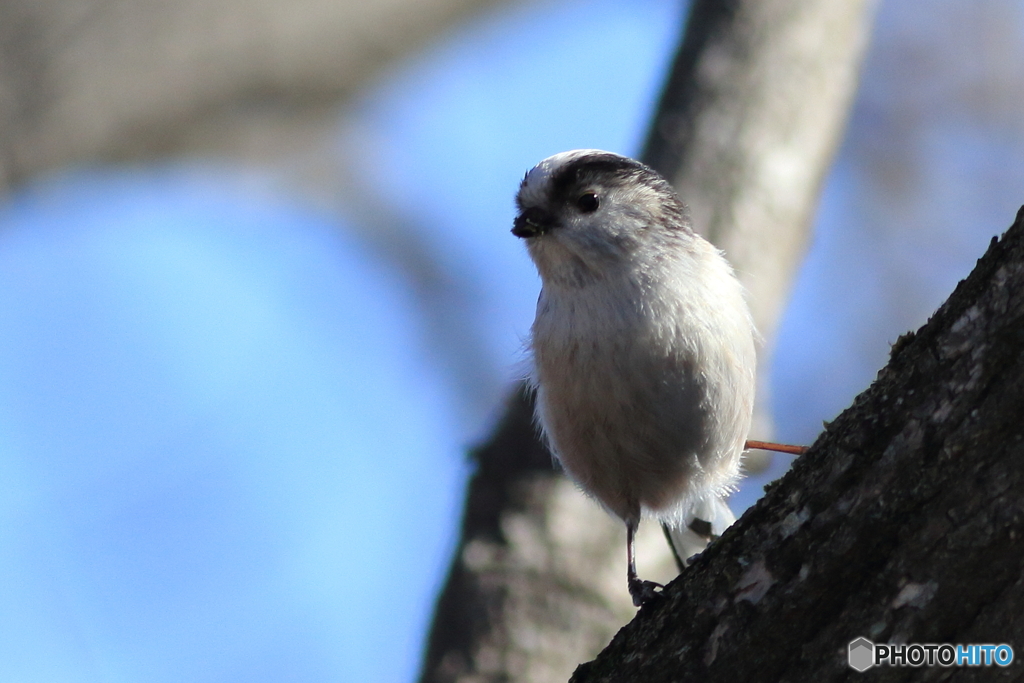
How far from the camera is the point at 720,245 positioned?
395cm

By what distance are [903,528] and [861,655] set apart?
24cm

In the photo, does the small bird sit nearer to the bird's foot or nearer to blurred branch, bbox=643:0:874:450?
the bird's foot

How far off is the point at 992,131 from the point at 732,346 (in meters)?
5.90

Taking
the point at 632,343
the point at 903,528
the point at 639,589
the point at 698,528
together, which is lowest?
the point at 698,528

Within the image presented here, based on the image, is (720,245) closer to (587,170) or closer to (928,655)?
(587,170)

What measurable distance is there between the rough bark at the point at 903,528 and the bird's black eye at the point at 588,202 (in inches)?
61.3

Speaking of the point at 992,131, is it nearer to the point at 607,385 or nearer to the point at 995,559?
the point at 607,385

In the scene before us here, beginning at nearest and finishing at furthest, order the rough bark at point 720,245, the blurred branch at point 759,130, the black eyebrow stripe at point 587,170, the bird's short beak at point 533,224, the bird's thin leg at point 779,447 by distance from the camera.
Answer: the bird's thin leg at point 779,447, the bird's short beak at point 533,224, the black eyebrow stripe at point 587,170, the rough bark at point 720,245, the blurred branch at point 759,130

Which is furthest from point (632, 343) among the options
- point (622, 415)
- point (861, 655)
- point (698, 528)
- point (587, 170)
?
point (861, 655)

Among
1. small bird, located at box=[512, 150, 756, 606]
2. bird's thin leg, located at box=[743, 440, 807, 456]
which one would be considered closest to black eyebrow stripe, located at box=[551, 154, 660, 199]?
small bird, located at box=[512, 150, 756, 606]

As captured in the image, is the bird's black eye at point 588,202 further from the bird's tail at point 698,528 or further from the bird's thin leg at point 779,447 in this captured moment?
the bird's tail at point 698,528

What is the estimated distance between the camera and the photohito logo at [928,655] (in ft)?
5.41

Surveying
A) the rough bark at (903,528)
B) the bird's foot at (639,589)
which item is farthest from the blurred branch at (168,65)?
the rough bark at (903,528)

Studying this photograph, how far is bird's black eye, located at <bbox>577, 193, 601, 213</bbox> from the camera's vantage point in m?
3.33
